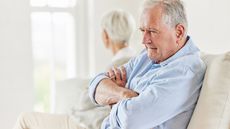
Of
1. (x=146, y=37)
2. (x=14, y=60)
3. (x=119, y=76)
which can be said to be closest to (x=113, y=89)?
(x=119, y=76)

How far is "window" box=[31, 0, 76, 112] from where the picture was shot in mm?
3664

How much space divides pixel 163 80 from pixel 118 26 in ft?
4.49

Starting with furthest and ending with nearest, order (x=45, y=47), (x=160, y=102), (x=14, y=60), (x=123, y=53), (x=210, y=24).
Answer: (x=45, y=47), (x=14, y=60), (x=123, y=53), (x=210, y=24), (x=160, y=102)

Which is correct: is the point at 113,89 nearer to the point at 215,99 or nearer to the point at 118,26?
the point at 215,99

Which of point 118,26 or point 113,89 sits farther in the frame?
point 118,26

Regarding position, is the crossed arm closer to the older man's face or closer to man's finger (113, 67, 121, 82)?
man's finger (113, 67, 121, 82)

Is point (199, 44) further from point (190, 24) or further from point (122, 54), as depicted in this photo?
point (122, 54)

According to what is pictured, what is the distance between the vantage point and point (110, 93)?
1.88 metres

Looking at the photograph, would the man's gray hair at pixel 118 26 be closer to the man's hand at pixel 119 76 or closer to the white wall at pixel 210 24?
the white wall at pixel 210 24

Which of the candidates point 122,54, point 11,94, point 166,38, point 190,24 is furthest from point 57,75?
point 166,38

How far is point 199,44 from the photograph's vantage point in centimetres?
291

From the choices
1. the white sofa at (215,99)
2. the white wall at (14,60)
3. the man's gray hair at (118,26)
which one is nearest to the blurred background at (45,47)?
the white wall at (14,60)

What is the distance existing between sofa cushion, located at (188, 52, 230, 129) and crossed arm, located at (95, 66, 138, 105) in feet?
0.94

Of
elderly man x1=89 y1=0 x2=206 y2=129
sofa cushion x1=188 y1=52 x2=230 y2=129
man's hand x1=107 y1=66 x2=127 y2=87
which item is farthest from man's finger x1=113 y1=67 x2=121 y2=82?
sofa cushion x1=188 y1=52 x2=230 y2=129
